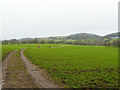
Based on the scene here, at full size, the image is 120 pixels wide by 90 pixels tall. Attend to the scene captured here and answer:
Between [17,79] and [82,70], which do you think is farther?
[82,70]

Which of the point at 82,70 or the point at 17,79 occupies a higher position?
the point at 17,79

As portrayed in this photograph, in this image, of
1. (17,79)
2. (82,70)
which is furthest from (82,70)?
(17,79)

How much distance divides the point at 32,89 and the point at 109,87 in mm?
8098

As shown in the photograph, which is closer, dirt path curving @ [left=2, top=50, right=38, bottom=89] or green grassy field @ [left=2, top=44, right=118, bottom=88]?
dirt path curving @ [left=2, top=50, right=38, bottom=89]

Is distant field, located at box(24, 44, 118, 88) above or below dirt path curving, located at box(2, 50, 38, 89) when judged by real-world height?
below

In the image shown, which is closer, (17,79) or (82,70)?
(17,79)

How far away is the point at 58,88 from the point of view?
434 inches

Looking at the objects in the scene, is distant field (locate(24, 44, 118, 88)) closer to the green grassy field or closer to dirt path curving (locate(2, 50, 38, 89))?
the green grassy field

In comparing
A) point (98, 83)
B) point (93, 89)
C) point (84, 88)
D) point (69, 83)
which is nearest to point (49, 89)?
point (69, 83)

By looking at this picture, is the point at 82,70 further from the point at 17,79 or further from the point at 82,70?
the point at 17,79

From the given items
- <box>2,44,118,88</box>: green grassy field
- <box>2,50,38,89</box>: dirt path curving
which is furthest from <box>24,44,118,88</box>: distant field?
<box>2,50,38,89</box>: dirt path curving

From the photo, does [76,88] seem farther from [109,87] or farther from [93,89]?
[109,87]

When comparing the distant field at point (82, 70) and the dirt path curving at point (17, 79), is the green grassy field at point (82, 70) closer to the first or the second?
the distant field at point (82, 70)

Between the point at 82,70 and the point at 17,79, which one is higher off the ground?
the point at 17,79
